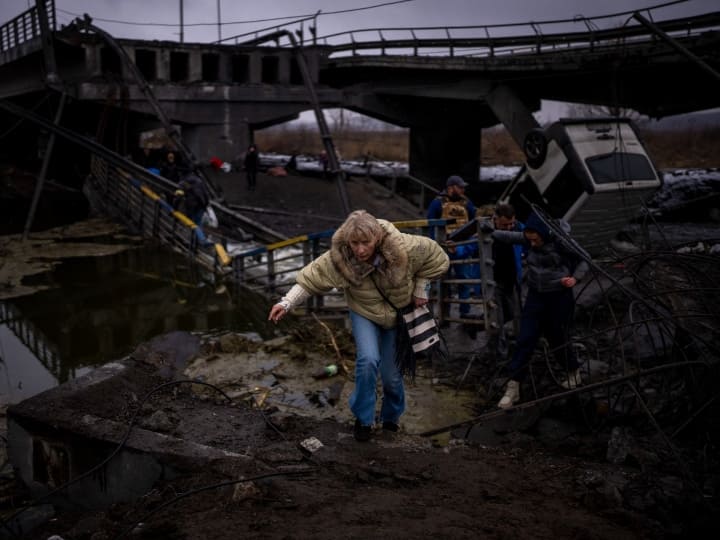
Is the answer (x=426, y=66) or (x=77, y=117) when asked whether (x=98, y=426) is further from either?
(x=77, y=117)

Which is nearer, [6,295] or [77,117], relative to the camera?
[6,295]

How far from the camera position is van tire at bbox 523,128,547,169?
40.1ft

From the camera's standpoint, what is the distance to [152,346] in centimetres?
786

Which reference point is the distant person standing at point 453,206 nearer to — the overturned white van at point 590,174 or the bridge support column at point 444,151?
the overturned white van at point 590,174

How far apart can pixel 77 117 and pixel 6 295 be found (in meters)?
21.6

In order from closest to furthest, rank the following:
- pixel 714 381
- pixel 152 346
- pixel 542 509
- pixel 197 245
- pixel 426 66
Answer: pixel 542 509, pixel 714 381, pixel 152 346, pixel 197 245, pixel 426 66

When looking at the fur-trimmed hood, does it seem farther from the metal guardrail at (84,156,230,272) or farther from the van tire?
the van tire

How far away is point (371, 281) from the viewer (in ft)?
14.1

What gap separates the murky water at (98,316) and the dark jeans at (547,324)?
4.77m

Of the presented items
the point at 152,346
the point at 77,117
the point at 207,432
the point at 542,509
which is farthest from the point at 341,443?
the point at 77,117

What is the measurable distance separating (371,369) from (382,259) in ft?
2.57

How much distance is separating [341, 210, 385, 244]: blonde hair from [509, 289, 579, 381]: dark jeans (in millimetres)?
2243

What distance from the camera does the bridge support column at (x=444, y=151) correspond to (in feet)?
101

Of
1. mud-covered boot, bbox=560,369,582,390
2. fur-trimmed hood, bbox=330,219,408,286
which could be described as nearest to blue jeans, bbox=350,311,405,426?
fur-trimmed hood, bbox=330,219,408,286
